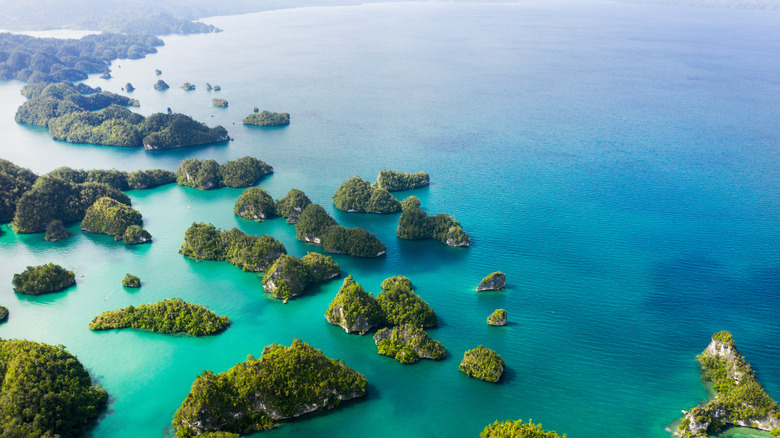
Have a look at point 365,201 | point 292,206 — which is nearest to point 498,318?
point 365,201

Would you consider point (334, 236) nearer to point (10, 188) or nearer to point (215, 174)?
point (215, 174)

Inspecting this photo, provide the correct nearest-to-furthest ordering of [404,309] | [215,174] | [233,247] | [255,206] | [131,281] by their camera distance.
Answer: [404,309], [131,281], [233,247], [255,206], [215,174]

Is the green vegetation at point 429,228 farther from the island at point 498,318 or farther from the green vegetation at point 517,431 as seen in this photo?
the green vegetation at point 517,431

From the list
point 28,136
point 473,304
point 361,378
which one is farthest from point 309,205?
point 28,136

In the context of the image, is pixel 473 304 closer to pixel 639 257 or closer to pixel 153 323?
pixel 639 257

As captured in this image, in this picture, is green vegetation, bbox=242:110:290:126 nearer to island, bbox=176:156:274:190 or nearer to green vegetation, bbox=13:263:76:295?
island, bbox=176:156:274:190

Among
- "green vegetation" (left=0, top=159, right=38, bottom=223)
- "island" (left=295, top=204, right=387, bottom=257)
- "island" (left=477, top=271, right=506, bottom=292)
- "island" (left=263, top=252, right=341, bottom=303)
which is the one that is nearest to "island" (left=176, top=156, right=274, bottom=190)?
"green vegetation" (left=0, top=159, right=38, bottom=223)
